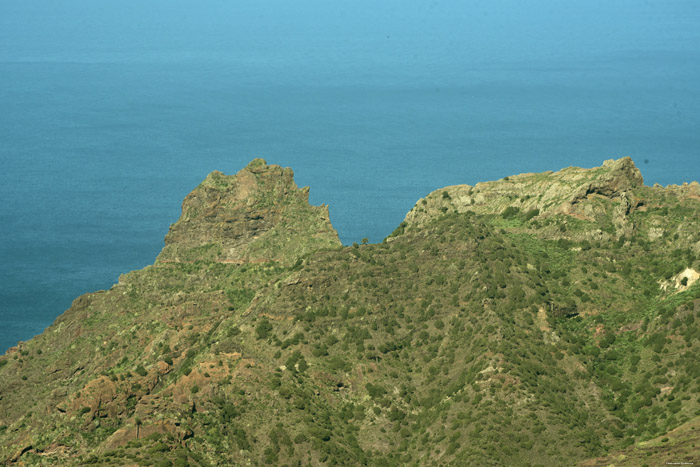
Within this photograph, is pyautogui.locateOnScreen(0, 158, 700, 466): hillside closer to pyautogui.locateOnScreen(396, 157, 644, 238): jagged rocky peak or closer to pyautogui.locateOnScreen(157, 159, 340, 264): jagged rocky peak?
pyautogui.locateOnScreen(396, 157, 644, 238): jagged rocky peak

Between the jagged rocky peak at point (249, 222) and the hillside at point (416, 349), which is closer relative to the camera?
the hillside at point (416, 349)

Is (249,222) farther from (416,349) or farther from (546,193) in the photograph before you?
(416,349)

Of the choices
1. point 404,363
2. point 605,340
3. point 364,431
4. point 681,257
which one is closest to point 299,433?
point 364,431

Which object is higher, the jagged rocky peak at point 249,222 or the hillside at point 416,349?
the jagged rocky peak at point 249,222

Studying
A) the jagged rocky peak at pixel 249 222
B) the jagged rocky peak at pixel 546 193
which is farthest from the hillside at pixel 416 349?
the jagged rocky peak at pixel 249 222

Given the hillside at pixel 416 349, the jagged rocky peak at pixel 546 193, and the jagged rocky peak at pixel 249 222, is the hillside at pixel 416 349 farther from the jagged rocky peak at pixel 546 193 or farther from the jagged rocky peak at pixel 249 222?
the jagged rocky peak at pixel 249 222

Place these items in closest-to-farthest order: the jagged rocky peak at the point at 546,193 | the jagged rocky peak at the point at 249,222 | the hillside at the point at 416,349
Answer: the hillside at the point at 416,349 → the jagged rocky peak at the point at 546,193 → the jagged rocky peak at the point at 249,222

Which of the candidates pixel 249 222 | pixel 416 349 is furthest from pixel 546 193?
pixel 249 222
